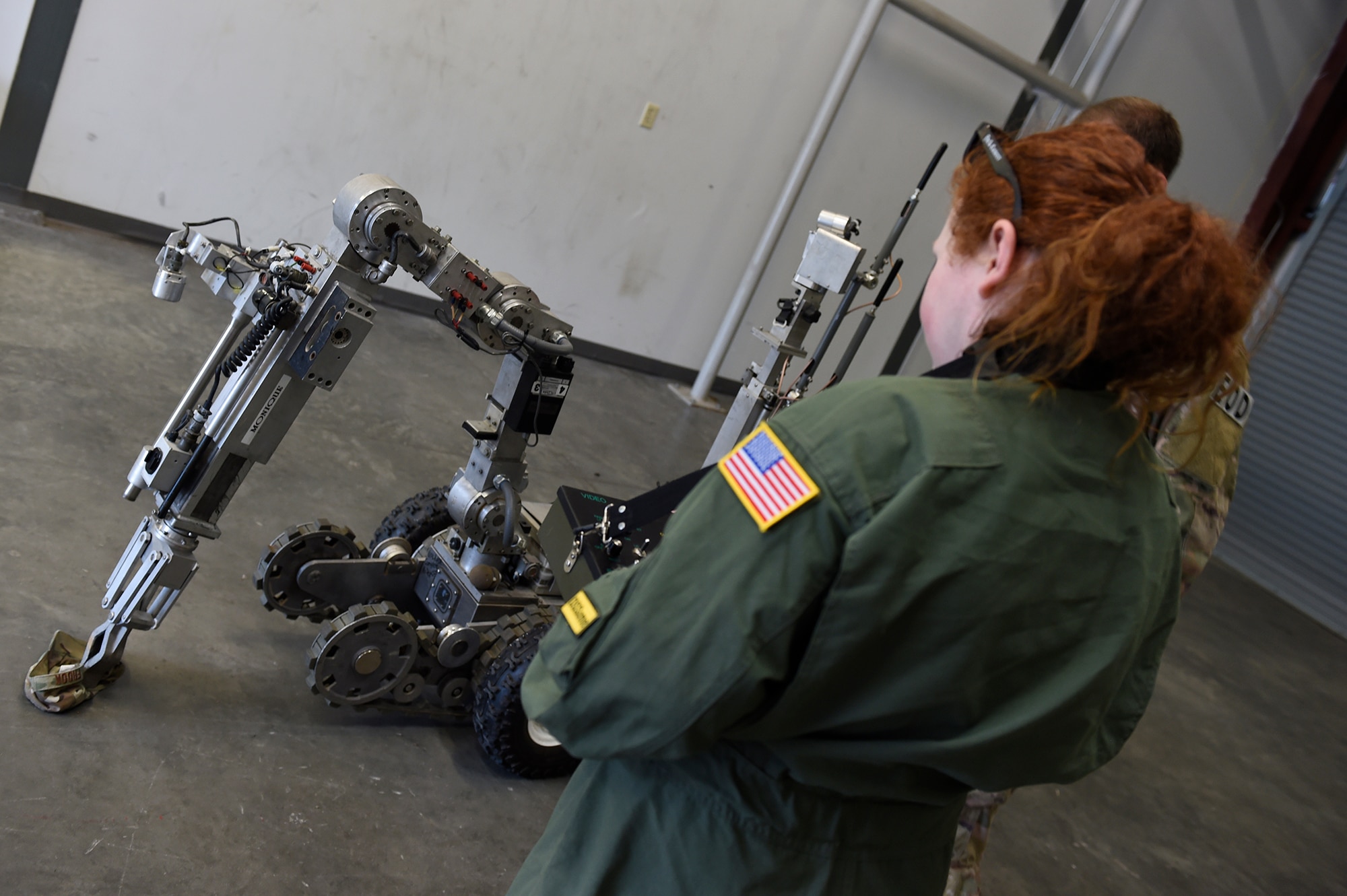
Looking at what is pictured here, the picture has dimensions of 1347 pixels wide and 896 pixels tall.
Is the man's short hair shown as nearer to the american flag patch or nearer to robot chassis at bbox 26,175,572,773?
robot chassis at bbox 26,175,572,773

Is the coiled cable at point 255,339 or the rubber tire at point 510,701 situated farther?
the rubber tire at point 510,701

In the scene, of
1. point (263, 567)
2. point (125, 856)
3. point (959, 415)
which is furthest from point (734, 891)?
point (263, 567)

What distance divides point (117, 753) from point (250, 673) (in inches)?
16.6

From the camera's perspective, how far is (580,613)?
0.91 meters

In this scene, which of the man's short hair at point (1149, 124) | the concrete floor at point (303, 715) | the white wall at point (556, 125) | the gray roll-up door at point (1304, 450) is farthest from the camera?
the gray roll-up door at point (1304, 450)

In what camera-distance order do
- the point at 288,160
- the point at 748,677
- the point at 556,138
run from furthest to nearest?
1. the point at 556,138
2. the point at 288,160
3. the point at 748,677

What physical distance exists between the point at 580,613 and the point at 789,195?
17.8ft

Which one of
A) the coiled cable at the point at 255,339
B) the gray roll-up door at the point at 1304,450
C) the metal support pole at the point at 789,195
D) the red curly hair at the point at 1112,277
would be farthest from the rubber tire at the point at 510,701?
the gray roll-up door at the point at 1304,450

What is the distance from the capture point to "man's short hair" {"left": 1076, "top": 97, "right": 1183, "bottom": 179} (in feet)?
7.66

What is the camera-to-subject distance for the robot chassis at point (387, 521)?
6.99 ft

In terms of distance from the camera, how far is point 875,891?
1046mm

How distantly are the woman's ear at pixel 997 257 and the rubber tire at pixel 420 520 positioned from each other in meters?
2.17

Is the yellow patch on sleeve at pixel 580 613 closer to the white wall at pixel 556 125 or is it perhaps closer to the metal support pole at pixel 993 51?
the white wall at pixel 556 125

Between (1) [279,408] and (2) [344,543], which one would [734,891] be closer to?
(1) [279,408]
